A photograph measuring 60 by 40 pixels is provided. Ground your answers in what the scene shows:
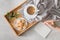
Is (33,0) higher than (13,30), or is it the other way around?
(33,0)

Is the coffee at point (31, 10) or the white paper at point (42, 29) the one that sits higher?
the coffee at point (31, 10)

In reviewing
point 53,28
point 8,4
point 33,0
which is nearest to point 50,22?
point 53,28

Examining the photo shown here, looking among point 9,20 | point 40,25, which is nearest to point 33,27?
point 40,25

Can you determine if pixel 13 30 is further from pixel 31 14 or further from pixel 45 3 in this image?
pixel 45 3

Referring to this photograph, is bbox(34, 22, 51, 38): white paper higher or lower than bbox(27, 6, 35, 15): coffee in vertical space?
lower

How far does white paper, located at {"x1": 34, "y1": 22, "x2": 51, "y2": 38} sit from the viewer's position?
1472 millimetres

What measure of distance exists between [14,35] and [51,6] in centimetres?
27

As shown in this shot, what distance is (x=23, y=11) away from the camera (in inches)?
58.3

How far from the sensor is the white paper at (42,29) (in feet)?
4.83

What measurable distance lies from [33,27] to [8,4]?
20 centimetres

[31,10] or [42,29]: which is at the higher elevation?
[31,10]

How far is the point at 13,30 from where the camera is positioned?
1486 millimetres

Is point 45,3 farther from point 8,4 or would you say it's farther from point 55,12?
point 8,4

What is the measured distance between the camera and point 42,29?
148 cm
